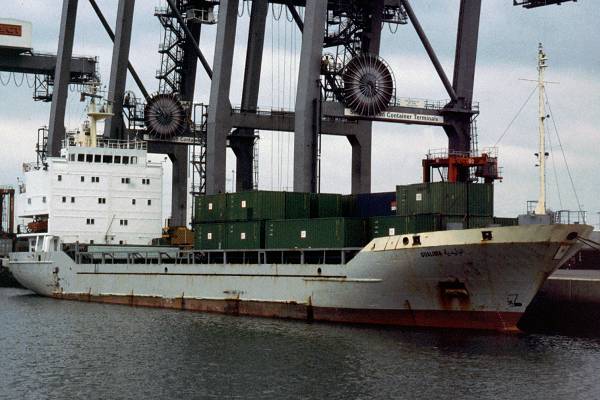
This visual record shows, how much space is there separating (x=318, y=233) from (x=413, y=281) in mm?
5484

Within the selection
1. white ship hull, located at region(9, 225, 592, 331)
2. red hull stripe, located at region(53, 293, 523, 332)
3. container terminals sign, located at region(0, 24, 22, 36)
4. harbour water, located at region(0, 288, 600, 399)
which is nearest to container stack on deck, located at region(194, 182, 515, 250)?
white ship hull, located at region(9, 225, 592, 331)

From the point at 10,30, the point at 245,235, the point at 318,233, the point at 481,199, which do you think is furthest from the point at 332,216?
the point at 10,30

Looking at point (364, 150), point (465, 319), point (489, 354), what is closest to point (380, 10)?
point (364, 150)

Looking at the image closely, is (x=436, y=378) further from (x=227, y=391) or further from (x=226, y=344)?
(x=226, y=344)

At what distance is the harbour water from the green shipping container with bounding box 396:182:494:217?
520 cm

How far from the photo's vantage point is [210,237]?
48375 mm

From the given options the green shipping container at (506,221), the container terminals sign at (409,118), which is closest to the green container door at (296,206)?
the container terminals sign at (409,118)

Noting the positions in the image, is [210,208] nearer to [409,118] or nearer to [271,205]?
[271,205]

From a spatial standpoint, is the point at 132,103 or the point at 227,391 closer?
the point at 227,391

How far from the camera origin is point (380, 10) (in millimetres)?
58094

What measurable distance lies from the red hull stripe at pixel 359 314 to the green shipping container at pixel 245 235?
8.95 ft

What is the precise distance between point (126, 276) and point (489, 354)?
26.9 metres

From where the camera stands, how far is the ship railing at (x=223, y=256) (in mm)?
42844

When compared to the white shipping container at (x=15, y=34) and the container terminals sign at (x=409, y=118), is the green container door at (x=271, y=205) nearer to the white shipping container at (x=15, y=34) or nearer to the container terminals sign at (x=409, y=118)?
the container terminals sign at (x=409, y=118)
